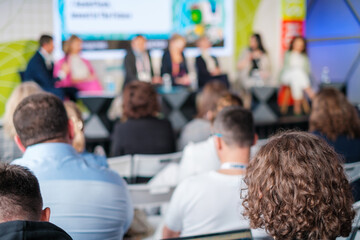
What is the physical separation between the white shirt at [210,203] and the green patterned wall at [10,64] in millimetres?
6227

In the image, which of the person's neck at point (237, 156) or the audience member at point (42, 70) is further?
the audience member at point (42, 70)

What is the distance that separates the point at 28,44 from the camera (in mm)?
7543

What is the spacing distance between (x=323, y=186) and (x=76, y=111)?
187 cm

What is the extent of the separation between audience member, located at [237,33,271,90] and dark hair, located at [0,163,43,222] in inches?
288

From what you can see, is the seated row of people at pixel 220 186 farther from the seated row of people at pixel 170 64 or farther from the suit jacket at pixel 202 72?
the suit jacket at pixel 202 72

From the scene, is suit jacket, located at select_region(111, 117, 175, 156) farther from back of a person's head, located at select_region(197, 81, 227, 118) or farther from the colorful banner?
the colorful banner

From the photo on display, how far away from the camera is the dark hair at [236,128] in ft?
6.63

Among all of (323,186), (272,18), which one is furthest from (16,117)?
(272,18)

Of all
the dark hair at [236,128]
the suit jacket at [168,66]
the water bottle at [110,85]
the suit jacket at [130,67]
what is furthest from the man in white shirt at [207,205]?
the water bottle at [110,85]

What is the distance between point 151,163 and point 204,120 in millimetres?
902

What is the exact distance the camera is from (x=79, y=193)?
1646 millimetres

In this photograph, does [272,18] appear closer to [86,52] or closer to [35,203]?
[86,52]

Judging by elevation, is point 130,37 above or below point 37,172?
above

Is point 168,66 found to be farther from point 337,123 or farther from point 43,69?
point 337,123
